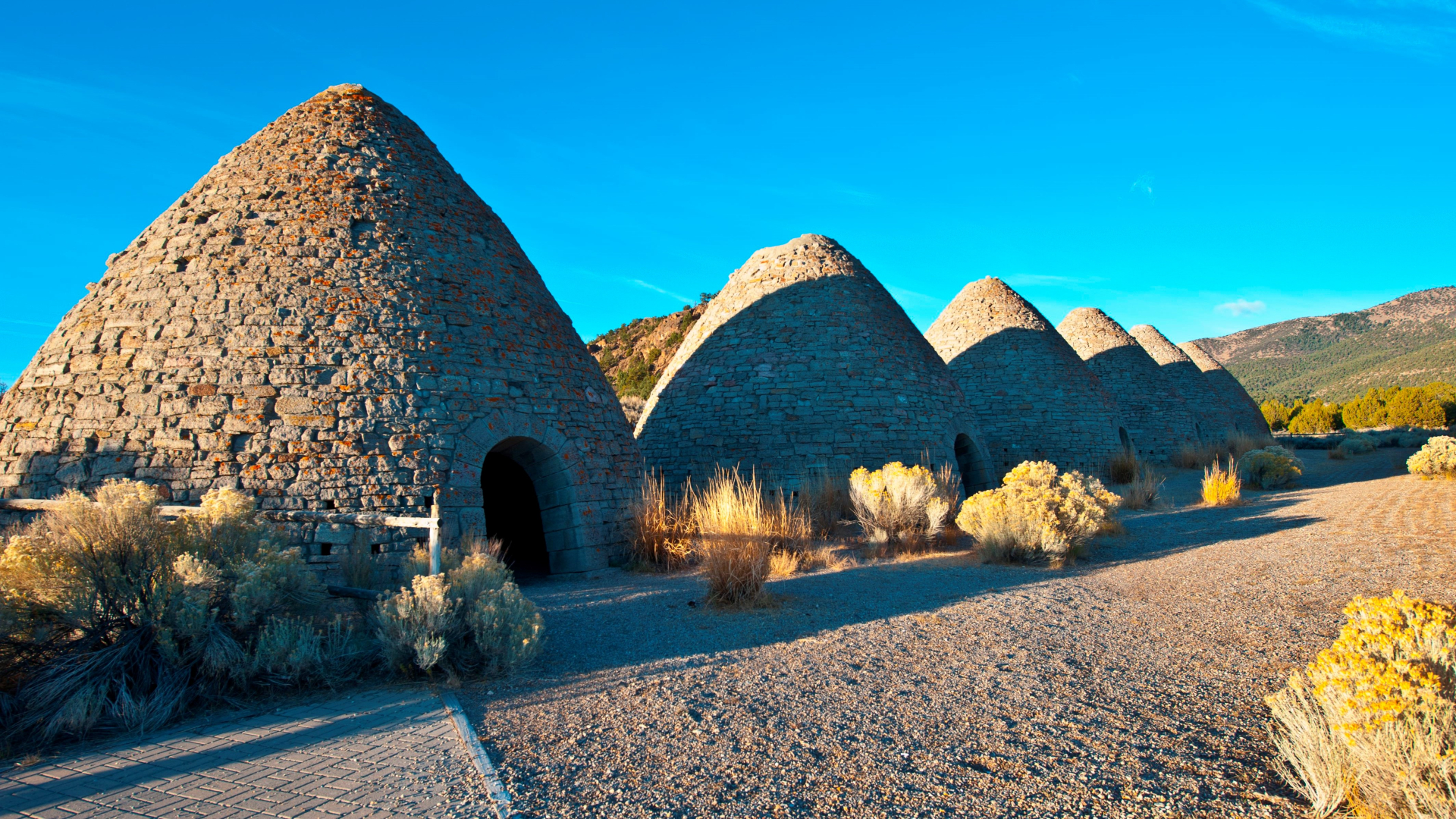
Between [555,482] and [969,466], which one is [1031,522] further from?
[969,466]

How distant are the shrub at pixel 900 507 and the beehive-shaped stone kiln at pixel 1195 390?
59.4 feet

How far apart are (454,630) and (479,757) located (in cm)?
156

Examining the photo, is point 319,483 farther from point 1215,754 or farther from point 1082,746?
point 1215,754

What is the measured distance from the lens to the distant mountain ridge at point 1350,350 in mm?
51938

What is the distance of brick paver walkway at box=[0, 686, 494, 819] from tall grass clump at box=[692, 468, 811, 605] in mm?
2910

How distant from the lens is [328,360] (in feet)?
23.5

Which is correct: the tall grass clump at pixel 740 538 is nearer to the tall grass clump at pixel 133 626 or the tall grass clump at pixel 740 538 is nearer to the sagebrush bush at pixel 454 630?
the sagebrush bush at pixel 454 630

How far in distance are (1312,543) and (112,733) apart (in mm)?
10687

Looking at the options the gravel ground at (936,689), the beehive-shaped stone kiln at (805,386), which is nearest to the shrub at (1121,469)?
the beehive-shaped stone kiln at (805,386)

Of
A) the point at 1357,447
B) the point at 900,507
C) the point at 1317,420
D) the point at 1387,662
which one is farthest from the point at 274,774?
the point at 1317,420

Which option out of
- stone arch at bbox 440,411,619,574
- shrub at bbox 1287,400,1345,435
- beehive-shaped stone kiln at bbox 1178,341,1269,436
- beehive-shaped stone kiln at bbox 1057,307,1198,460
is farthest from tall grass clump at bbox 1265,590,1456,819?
shrub at bbox 1287,400,1345,435

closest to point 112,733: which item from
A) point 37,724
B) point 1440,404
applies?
point 37,724

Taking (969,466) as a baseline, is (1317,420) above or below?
above

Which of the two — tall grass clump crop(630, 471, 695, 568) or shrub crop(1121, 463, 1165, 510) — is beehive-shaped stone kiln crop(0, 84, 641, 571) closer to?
tall grass clump crop(630, 471, 695, 568)
